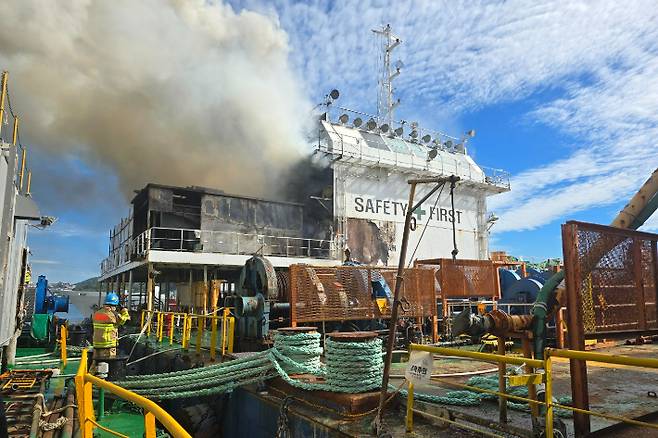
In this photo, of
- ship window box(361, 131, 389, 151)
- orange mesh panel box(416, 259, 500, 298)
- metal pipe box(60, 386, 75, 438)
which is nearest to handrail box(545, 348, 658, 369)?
metal pipe box(60, 386, 75, 438)

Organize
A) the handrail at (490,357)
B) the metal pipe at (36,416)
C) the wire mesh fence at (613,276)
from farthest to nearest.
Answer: the metal pipe at (36,416) → the wire mesh fence at (613,276) → the handrail at (490,357)

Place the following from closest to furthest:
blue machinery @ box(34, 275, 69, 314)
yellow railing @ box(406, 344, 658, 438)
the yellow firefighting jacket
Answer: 1. yellow railing @ box(406, 344, 658, 438)
2. the yellow firefighting jacket
3. blue machinery @ box(34, 275, 69, 314)

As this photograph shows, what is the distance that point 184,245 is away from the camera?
75.3 ft

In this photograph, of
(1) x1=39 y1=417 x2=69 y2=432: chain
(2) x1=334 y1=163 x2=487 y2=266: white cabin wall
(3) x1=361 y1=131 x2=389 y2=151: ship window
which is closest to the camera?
(1) x1=39 y1=417 x2=69 y2=432: chain

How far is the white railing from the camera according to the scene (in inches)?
781

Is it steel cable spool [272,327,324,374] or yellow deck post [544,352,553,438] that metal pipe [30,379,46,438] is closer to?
steel cable spool [272,327,324,374]

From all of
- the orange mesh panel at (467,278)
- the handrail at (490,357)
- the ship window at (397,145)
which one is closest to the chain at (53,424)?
the handrail at (490,357)

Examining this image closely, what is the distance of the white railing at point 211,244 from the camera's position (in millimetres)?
19844

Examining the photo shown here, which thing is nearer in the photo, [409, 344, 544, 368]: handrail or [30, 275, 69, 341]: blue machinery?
[409, 344, 544, 368]: handrail

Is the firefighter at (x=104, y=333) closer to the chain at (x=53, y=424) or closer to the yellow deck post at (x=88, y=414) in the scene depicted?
the chain at (x=53, y=424)

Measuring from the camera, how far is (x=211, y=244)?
22094 mm

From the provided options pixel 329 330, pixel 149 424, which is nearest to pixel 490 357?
pixel 149 424

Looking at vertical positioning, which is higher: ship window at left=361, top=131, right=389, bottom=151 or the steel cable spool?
ship window at left=361, top=131, right=389, bottom=151

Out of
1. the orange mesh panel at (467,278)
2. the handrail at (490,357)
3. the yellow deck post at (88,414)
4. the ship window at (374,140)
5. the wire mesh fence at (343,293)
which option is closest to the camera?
the handrail at (490,357)
